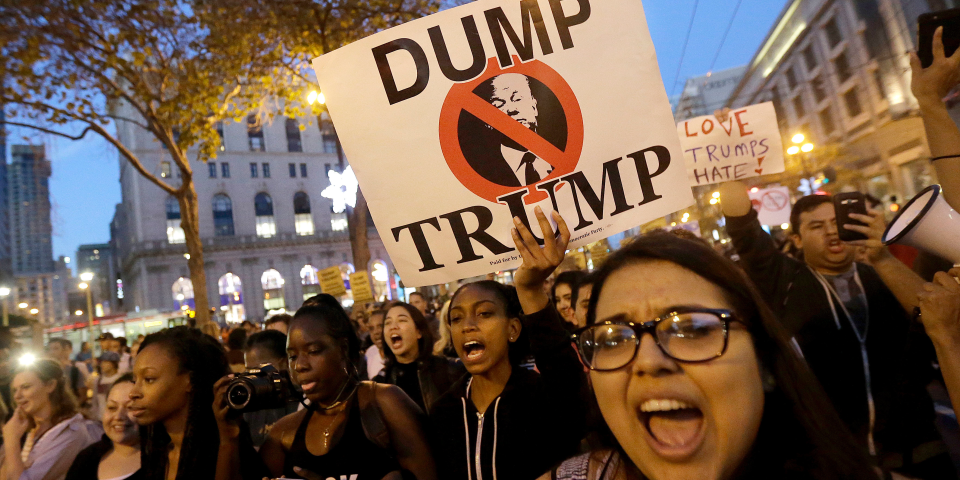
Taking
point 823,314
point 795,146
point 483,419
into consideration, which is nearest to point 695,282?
point 483,419

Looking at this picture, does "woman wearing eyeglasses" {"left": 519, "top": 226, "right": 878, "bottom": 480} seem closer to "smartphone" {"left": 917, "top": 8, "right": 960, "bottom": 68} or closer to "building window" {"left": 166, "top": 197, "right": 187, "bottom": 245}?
"smartphone" {"left": 917, "top": 8, "right": 960, "bottom": 68}

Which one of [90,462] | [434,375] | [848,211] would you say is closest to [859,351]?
[848,211]

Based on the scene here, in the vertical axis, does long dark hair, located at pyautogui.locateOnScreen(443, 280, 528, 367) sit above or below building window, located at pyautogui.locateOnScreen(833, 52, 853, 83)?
below

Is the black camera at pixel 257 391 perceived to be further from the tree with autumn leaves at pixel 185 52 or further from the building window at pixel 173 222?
the building window at pixel 173 222

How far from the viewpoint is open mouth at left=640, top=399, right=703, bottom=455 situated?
1.17m

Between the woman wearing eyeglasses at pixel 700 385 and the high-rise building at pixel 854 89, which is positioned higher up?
the high-rise building at pixel 854 89

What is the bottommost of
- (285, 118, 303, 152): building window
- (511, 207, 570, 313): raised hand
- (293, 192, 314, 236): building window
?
(511, 207, 570, 313): raised hand

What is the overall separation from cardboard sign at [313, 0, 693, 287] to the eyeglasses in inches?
33.4

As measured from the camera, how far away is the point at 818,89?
27281mm

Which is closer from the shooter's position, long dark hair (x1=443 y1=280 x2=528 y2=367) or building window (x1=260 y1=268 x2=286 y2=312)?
long dark hair (x1=443 y1=280 x2=528 y2=367)

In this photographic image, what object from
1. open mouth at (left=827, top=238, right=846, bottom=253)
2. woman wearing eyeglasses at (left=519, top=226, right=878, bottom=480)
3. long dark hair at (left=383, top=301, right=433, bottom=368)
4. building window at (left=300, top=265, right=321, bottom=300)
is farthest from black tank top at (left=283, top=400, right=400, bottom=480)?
building window at (left=300, top=265, right=321, bottom=300)

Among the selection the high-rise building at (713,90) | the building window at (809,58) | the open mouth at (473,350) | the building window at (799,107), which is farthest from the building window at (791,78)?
the open mouth at (473,350)

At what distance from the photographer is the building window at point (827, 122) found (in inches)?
1054

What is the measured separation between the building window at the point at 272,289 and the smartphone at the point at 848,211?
198ft
